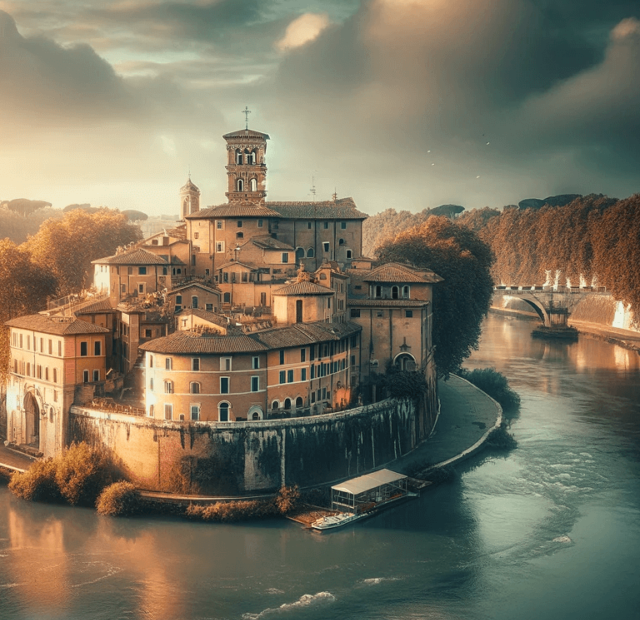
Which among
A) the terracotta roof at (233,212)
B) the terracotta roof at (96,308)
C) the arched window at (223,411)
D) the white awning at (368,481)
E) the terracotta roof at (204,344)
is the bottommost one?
the white awning at (368,481)

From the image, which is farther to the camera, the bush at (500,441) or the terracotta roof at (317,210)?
the terracotta roof at (317,210)

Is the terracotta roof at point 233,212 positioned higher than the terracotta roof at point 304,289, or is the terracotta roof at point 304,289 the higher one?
the terracotta roof at point 233,212

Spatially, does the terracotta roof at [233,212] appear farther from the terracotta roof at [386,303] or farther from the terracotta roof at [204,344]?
the terracotta roof at [204,344]

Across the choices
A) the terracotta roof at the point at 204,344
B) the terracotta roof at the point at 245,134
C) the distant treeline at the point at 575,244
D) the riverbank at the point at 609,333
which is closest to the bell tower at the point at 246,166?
the terracotta roof at the point at 245,134

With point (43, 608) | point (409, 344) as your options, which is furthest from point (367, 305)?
point (43, 608)

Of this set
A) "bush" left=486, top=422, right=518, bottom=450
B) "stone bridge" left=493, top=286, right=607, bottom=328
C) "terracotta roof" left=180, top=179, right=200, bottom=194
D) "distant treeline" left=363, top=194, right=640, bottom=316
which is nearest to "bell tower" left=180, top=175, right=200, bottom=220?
"terracotta roof" left=180, top=179, right=200, bottom=194

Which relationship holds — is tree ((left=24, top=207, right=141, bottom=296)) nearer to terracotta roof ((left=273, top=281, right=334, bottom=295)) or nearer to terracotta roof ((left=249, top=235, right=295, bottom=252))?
terracotta roof ((left=249, top=235, right=295, bottom=252))

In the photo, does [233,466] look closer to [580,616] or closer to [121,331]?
[121,331]

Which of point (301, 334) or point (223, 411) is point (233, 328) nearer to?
point (301, 334)
